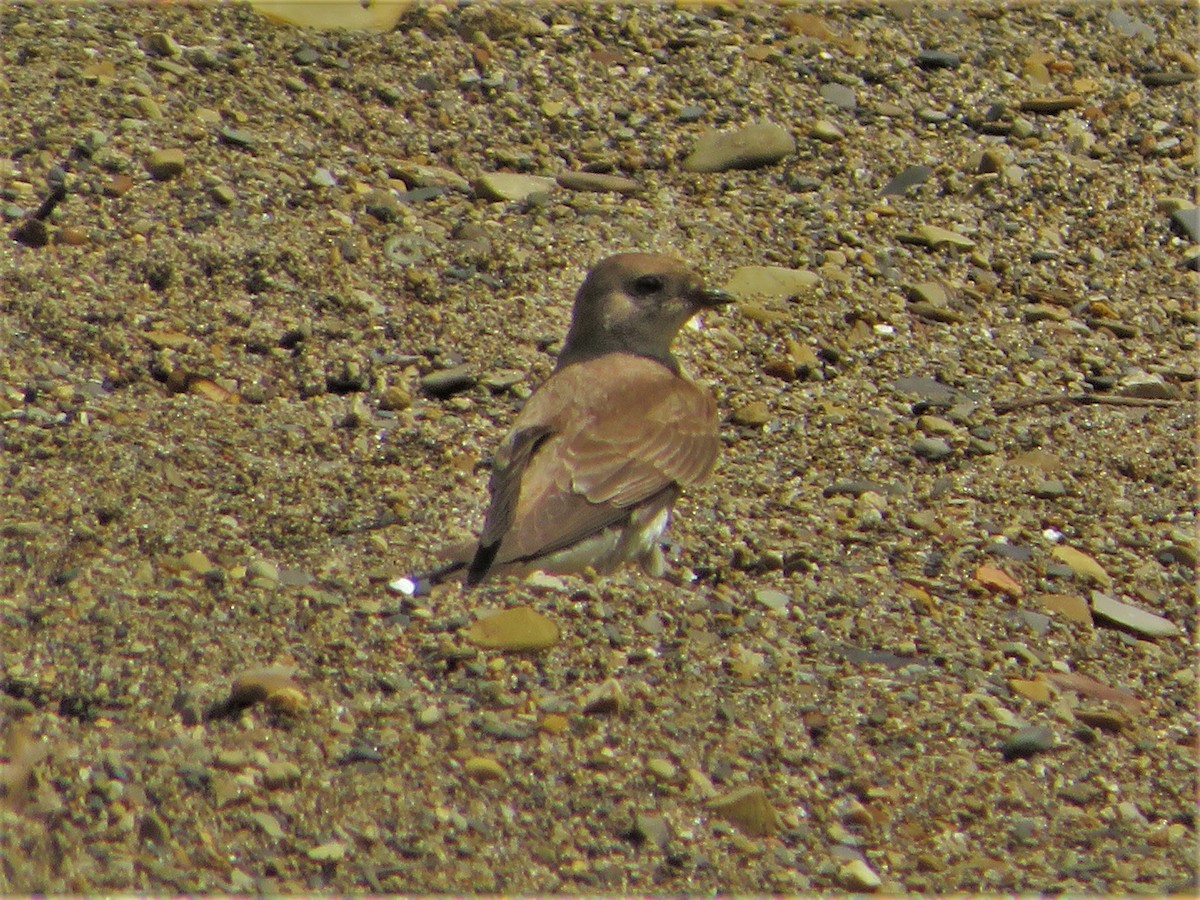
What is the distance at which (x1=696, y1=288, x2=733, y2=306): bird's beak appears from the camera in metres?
6.44

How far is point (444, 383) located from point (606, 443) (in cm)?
72

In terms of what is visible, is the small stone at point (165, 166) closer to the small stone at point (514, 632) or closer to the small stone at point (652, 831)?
the small stone at point (514, 632)

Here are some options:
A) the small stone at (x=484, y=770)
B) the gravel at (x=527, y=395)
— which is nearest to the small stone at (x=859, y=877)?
the gravel at (x=527, y=395)

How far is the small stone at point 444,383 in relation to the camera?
6488 millimetres

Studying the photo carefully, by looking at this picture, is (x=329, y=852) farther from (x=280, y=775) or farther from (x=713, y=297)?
(x=713, y=297)

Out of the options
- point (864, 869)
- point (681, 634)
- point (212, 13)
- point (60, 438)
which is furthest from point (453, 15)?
point (864, 869)

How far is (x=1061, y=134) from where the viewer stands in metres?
8.27

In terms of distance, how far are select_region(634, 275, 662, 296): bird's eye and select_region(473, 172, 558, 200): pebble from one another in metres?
1.13

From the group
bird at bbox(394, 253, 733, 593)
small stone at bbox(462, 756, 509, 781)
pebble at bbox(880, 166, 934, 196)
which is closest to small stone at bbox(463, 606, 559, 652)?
bird at bbox(394, 253, 733, 593)

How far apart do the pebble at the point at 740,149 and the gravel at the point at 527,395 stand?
0.02 meters

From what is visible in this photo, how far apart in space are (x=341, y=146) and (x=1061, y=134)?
10.7ft

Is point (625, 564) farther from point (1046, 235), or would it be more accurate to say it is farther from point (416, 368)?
point (1046, 235)

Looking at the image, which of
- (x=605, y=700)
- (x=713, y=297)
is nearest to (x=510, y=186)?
(x=713, y=297)

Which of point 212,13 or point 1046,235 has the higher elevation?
point 212,13
